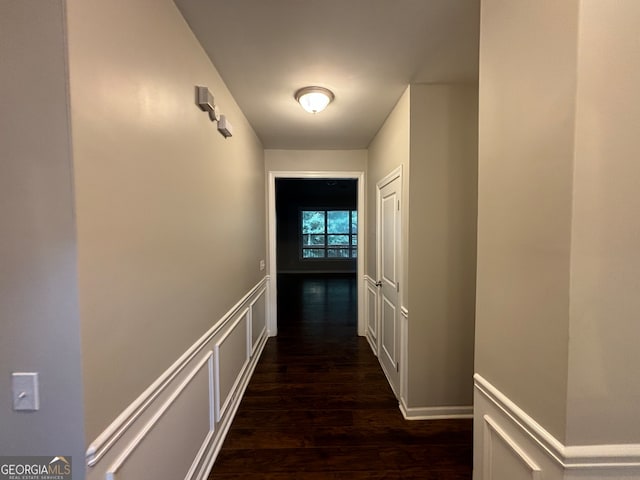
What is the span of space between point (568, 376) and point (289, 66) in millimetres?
2106

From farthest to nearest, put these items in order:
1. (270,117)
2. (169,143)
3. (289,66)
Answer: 1. (270,117)
2. (289,66)
3. (169,143)

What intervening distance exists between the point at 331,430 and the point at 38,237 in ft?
6.85

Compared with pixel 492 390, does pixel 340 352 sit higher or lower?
lower

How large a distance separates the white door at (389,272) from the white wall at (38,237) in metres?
2.12

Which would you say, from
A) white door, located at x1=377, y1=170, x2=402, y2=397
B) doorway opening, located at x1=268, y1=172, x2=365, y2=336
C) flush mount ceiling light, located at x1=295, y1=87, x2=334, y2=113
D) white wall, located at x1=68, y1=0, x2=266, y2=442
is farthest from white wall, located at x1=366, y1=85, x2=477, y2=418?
doorway opening, located at x1=268, y1=172, x2=365, y2=336

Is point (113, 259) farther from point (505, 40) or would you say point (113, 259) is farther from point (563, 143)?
point (505, 40)

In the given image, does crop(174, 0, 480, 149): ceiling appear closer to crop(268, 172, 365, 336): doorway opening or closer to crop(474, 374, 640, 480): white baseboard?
crop(474, 374, 640, 480): white baseboard

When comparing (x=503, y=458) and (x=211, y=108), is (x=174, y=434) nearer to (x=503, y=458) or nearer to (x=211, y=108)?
(x=503, y=458)

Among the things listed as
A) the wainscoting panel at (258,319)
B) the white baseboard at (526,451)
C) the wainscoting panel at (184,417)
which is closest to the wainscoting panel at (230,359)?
the wainscoting panel at (184,417)

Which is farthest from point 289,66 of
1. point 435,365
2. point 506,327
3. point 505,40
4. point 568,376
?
point 435,365

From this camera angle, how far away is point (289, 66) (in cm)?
186

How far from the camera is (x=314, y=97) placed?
2.16 m

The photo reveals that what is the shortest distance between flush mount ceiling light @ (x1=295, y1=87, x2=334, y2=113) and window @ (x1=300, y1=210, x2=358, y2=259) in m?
6.86

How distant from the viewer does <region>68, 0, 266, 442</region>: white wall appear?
0.79m
